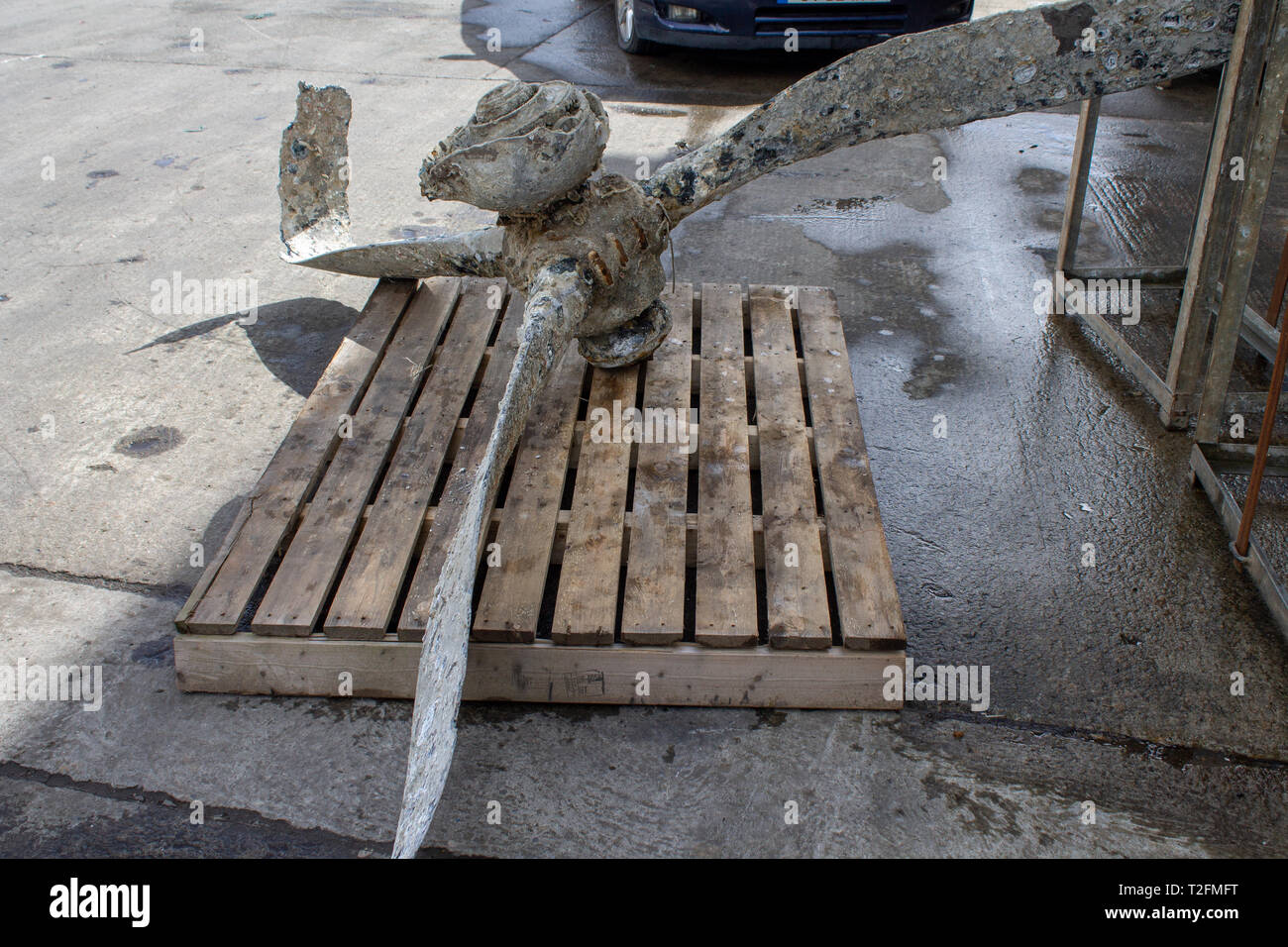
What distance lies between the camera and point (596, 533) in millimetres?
2709

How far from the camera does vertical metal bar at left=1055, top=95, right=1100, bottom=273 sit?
12.7ft

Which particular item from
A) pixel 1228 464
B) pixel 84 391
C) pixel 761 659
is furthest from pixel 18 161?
pixel 1228 464

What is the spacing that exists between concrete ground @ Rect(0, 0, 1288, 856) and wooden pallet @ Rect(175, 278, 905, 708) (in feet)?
0.42

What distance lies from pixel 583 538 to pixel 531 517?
0.18m

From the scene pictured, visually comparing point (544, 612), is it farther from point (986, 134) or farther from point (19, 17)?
point (19, 17)

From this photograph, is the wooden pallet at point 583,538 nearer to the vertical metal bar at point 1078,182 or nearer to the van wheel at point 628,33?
the vertical metal bar at point 1078,182

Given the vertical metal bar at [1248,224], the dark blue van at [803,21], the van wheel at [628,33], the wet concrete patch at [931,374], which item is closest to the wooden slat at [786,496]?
the wet concrete patch at [931,374]

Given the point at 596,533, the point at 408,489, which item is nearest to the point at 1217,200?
the point at 596,533

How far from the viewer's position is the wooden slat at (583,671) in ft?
7.84

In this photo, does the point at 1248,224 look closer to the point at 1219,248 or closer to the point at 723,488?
the point at 1219,248

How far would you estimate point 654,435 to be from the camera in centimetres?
311

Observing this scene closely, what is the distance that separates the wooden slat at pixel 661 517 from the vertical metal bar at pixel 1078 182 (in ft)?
6.07

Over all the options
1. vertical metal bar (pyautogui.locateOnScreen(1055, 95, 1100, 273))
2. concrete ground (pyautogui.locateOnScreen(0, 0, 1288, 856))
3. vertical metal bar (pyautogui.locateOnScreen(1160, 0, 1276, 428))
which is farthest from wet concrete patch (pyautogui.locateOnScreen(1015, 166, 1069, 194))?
vertical metal bar (pyautogui.locateOnScreen(1160, 0, 1276, 428))

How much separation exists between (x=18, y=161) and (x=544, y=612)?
502cm
